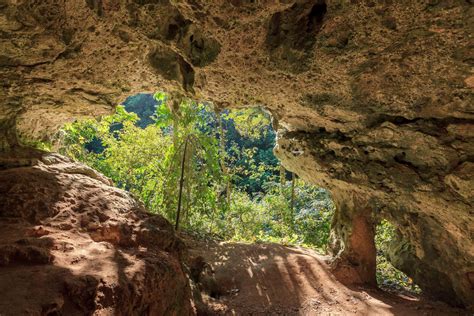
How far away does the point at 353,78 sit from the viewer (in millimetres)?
3953

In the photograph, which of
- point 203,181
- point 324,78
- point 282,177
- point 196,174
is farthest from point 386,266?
point 324,78

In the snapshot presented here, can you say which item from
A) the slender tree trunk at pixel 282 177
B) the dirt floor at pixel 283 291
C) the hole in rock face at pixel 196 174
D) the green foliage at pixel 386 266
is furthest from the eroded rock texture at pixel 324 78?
the slender tree trunk at pixel 282 177

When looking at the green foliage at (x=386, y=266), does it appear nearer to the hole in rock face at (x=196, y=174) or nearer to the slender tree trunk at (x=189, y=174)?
the hole in rock face at (x=196, y=174)

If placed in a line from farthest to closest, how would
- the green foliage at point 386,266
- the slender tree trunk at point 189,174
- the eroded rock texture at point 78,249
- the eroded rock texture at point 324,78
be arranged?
the green foliage at point 386,266 < the slender tree trunk at point 189,174 < the eroded rock texture at point 324,78 < the eroded rock texture at point 78,249

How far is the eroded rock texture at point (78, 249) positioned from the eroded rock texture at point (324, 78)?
1392 millimetres

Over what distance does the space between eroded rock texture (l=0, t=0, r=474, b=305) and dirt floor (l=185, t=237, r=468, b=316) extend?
0.52 metres

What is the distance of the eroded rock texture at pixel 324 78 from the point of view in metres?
3.24

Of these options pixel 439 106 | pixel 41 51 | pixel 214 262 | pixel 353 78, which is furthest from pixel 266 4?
pixel 214 262

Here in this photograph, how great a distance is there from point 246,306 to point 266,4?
4.21m

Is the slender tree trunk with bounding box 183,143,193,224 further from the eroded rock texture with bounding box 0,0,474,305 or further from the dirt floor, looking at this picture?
the eroded rock texture with bounding box 0,0,474,305

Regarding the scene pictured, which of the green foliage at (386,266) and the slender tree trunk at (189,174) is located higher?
A: the slender tree trunk at (189,174)

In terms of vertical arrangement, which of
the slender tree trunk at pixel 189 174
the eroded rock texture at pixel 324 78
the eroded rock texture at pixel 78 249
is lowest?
the eroded rock texture at pixel 78 249

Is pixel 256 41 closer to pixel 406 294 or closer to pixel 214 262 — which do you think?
pixel 214 262

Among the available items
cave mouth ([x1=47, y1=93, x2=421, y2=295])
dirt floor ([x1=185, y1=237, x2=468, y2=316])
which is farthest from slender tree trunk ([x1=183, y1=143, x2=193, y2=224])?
dirt floor ([x1=185, y1=237, x2=468, y2=316])
